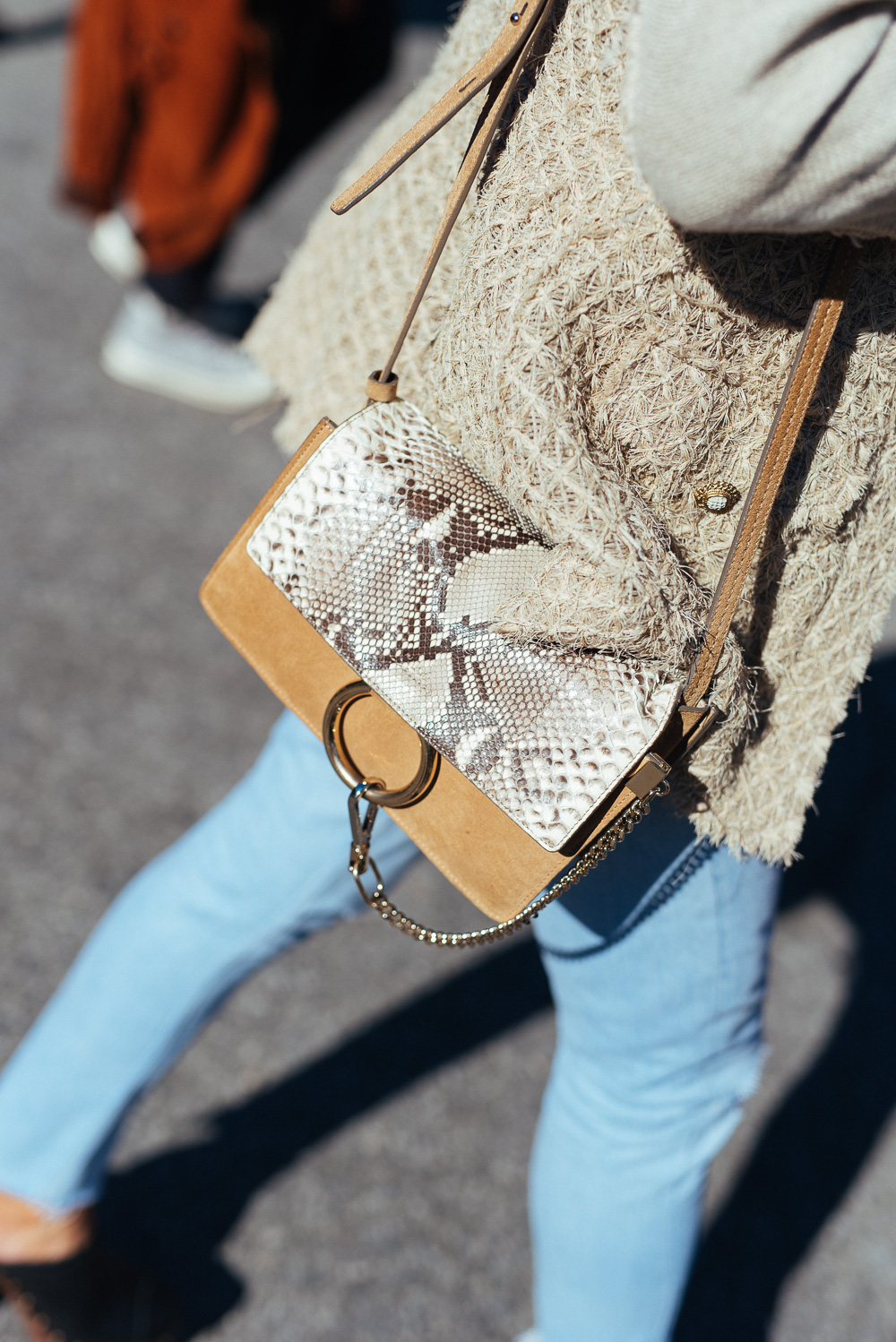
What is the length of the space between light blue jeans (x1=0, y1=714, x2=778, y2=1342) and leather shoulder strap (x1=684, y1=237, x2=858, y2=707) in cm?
19

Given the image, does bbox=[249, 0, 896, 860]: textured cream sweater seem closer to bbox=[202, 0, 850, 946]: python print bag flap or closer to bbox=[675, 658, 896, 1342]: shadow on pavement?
bbox=[202, 0, 850, 946]: python print bag flap

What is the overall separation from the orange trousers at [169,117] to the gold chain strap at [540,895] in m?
2.21

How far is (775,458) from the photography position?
0.76m

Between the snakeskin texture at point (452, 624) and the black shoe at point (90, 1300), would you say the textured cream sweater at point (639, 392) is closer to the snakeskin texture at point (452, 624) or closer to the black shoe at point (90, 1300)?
the snakeskin texture at point (452, 624)

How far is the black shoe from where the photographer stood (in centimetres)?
127

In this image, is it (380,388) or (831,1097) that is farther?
(831,1097)

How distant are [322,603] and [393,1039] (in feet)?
3.61

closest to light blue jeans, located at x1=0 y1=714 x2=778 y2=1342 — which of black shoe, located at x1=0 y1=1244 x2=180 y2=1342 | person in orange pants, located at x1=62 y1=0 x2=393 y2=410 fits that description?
black shoe, located at x1=0 y1=1244 x2=180 y2=1342

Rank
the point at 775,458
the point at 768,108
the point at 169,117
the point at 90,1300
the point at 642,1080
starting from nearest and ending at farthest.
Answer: the point at 768,108
the point at 775,458
the point at 642,1080
the point at 90,1300
the point at 169,117

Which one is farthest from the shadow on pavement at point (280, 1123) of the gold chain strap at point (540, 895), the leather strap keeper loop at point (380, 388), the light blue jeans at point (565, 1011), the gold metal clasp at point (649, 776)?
the leather strap keeper loop at point (380, 388)

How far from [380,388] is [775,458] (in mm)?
308

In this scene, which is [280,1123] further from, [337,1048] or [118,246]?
[118,246]

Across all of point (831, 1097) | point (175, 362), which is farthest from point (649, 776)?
point (175, 362)

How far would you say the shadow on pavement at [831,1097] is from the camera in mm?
1542
